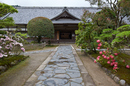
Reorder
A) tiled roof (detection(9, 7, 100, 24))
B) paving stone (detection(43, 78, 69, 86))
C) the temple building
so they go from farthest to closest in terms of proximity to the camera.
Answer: tiled roof (detection(9, 7, 100, 24))
the temple building
paving stone (detection(43, 78, 69, 86))

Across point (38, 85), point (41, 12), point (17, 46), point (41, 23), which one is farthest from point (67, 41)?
point (38, 85)

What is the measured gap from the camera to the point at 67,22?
58.8 feet

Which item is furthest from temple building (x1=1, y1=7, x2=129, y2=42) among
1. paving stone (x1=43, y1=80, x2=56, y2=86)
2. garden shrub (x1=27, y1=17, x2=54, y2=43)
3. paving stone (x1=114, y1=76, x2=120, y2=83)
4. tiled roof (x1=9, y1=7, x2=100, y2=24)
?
paving stone (x1=43, y1=80, x2=56, y2=86)

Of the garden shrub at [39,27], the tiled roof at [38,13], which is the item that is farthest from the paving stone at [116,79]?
the tiled roof at [38,13]

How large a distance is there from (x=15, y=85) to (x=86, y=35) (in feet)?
18.0

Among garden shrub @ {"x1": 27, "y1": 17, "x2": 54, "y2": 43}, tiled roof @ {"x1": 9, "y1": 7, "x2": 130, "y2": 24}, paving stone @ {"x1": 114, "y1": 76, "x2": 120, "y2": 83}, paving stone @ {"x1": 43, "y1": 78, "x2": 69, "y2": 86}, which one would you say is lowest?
paving stone @ {"x1": 43, "y1": 78, "x2": 69, "y2": 86}

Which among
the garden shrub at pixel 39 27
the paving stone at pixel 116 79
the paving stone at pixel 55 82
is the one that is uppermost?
the garden shrub at pixel 39 27

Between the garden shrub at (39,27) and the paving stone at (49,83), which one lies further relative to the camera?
the garden shrub at (39,27)

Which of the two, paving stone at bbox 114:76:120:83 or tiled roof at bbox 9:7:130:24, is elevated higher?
tiled roof at bbox 9:7:130:24

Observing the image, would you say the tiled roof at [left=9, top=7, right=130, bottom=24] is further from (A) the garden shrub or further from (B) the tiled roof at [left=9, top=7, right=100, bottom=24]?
(A) the garden shrub

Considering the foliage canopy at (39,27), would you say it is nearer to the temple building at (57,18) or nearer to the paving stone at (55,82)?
the temple building at (57,18)

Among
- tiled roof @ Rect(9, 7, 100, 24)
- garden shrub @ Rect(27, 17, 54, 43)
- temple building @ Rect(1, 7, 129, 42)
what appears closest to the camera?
garden shrub @ Rect(27, 17, 54, 43)

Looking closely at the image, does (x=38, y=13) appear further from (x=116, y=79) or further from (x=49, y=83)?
(x=116, y=79)

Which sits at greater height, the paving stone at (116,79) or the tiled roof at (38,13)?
the tiled roof at (38,13)
